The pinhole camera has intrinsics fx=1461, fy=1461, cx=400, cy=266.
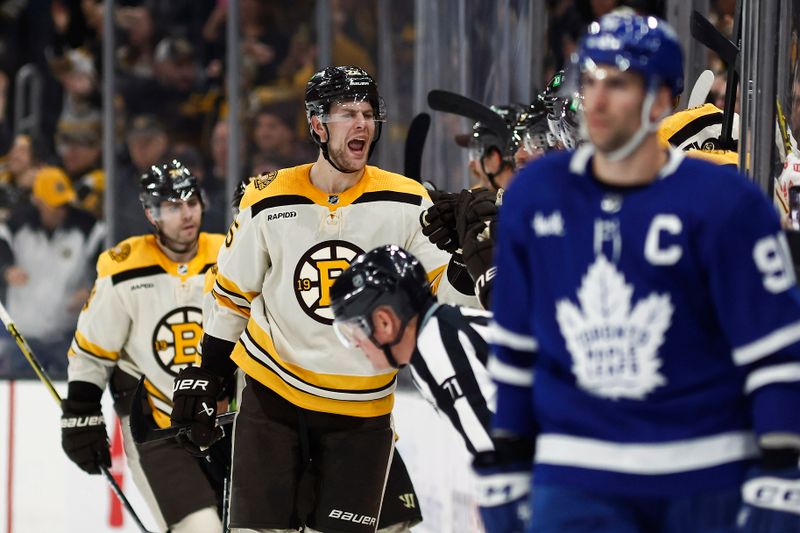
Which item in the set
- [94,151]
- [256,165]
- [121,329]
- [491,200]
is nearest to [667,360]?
[491,200]

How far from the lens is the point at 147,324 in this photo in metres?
4.34

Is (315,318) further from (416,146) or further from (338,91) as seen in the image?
(416,146)

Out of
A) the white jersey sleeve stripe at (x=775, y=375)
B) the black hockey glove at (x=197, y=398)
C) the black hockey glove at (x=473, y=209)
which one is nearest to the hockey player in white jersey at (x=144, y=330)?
the black hockey glove at (x=197, y=398)

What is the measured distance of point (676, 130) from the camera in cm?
319

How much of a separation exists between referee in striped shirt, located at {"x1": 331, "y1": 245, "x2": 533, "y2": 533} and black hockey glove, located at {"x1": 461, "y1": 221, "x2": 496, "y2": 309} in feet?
0.92

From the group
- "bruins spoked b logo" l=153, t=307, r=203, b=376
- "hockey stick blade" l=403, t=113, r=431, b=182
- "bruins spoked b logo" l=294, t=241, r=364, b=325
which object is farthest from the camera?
"bruins spoked b logo" l=153, t=307, r=203, b=376

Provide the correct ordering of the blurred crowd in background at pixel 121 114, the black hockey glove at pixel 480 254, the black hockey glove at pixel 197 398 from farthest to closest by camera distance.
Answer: the blurred crowd in background at pixel 121 114 < the black hockey glove at pixel 197 398 < the black hockey glove at pixel 480 254

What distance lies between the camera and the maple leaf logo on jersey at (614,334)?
1780mm

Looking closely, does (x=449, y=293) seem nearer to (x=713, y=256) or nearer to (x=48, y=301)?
(x=713, y=256)

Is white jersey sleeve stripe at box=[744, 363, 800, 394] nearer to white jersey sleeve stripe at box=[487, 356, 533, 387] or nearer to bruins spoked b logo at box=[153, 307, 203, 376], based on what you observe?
white jersey sleeve stripe at box=[487, 356, 533, 387]

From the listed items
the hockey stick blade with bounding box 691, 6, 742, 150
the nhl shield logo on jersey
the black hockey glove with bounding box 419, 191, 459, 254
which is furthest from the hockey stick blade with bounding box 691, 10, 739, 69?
the nhl shield logo on jersey

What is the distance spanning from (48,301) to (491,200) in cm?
447

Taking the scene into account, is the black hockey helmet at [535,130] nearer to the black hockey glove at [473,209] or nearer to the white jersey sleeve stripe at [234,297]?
the black hockey glove at [473,209]

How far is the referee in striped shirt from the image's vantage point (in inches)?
91.4
